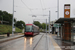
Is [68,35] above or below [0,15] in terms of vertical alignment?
below

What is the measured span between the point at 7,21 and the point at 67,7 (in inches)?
2866

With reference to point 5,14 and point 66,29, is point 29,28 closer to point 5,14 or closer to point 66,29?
point 66,29

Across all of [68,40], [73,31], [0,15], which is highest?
[0,15]

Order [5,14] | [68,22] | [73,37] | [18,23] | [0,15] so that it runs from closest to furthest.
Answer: [73,37], [68,22], [0,15], [5,14], [18,23]

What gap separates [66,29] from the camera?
20.5 m

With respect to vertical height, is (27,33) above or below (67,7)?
below

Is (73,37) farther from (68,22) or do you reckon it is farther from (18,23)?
(18,23)

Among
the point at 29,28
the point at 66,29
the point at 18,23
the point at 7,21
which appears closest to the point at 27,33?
the point at 29,28

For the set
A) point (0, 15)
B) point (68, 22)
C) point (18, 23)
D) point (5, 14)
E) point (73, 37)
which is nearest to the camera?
point (73, 37)

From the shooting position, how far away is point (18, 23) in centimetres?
13150

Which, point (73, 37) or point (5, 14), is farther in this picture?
point (5, 14)

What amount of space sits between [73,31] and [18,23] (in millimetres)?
115987

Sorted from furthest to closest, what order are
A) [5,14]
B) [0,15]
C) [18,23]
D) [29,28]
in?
1. [18,23]
2. [5,14]
3. [0,15]
4. [29,28]

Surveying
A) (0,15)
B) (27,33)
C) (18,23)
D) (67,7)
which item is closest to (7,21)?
(0,15)
